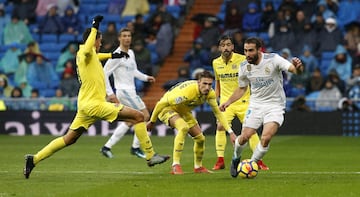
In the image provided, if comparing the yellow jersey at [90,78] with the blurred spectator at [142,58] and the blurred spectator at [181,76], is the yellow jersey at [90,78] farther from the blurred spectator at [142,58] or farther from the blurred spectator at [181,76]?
the blurred spectator at [142,58]

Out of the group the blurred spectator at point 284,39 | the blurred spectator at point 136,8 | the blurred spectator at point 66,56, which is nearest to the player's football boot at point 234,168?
the blurred spectator at point 284,39

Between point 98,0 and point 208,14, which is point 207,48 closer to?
point 208,14

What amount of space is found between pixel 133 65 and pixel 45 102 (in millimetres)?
8040

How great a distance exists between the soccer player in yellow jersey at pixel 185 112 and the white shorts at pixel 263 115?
2.04 ft

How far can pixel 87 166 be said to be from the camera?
17391 millimetres

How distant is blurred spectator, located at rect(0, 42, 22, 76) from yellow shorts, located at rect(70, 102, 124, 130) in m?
16.2

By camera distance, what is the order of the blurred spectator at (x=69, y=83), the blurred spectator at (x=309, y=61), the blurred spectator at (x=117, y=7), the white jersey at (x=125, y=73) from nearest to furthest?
the white jersey at (x=125, y=73)
the blurred spectator at (x=309, y=61)
the blurred spectator at (x=69, y=83)
the blurred spectator at (x=117, y=7)

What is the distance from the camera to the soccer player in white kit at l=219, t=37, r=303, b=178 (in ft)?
48.1

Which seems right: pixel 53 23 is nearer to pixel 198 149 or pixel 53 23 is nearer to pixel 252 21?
pixel 252 21

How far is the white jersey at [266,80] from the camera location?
1480 centimetres

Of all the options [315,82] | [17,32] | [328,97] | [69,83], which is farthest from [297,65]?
[17,32]

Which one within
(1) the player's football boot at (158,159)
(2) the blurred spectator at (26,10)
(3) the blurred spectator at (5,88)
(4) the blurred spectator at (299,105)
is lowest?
(3) the blurred spectator at (5,88)

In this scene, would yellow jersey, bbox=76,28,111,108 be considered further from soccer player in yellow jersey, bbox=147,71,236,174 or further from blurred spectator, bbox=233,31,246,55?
blurred spectator, bbox=233,31,246,55

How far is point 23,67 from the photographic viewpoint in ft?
101
